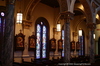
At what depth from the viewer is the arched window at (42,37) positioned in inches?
543

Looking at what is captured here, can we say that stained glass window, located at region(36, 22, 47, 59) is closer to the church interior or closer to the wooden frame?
the church interior

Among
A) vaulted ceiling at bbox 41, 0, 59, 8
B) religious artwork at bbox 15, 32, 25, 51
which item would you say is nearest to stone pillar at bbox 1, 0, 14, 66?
religious artwork at bbox 15, 32, 25, 51

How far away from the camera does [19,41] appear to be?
36.4 feet

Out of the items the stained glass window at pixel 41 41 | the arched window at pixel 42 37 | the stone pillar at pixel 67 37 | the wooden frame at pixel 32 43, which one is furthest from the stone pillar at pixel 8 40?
the stained glass window at pixel 41 41

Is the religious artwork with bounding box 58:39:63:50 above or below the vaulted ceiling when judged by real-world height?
below

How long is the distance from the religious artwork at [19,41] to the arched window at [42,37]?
2.59 m

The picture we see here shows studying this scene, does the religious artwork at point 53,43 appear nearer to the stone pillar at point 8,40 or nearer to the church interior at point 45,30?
the church interior at point 45,30

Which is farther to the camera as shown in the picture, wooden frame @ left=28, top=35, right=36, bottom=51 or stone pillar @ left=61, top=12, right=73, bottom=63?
wooden frame @ left=28, top=35, right=36, bottom=51

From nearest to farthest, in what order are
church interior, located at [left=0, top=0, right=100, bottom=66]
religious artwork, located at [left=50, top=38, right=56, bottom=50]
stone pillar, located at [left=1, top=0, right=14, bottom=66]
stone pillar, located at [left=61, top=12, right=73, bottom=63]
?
stone pillar, located at [left=1, top=0, right=14, bottom=66]
stone pillar, located at [left=61, top=12, right=73, bottom=63]
church interior, located at [left=0, top=0, right=100, bottom=66]
religious artwork, located at [left=50, top=38, right=56, bottom=50]

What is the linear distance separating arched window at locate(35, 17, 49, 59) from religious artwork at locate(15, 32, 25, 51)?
2.59 metres

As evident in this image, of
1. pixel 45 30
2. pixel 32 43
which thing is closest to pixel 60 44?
pixel 45 30

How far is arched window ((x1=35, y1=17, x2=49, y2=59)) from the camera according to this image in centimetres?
1378

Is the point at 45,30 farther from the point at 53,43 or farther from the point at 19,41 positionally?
the point at 19,41

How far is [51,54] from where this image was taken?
48.7ft
